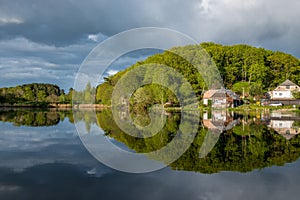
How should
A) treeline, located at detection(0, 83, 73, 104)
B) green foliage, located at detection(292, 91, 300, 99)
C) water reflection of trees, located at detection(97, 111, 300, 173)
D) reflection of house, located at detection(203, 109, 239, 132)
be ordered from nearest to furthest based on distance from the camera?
water reflection of trees, located at detection(97, 111, 300, 173)
reflection of house, located at detection(203, 109, 239, 132)
green foliage, located at detection(292, 91, 300, 99)
treeline, located at detection(0, 83, 73, 104)

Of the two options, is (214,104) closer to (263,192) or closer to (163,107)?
(163,107)

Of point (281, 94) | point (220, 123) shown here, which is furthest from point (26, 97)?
point (220, 123)

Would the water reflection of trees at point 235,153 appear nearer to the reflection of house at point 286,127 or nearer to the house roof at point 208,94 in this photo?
the reflection of house at point 286,127

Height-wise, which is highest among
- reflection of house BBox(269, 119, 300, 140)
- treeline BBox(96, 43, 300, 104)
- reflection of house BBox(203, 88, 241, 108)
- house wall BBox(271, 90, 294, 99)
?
treeline BBox(96, 43, 300, 104)

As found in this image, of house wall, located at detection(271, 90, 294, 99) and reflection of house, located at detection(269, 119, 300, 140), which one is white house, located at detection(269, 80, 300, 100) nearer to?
house wall, located at detection(271, 90, 294, 99)

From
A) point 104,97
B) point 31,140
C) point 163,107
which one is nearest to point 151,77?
point 163,107

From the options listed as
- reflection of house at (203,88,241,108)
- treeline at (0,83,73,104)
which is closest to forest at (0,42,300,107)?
treeline at (0,83,73,104)

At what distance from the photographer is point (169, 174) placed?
7.15 meters

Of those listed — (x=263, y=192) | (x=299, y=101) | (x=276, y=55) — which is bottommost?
(x=263, y=192)

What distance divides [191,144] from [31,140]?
7.33 metres

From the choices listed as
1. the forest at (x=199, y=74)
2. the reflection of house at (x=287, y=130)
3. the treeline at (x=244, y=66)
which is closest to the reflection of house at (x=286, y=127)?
the reflection of house at (x=287, y=130)

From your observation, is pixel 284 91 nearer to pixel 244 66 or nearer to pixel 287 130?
pixel 244 66

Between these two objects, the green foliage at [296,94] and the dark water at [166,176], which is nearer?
the dark water at [166,176]

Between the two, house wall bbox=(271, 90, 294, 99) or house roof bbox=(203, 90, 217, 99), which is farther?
house wall bbox=(271, 90, 294, 99)
